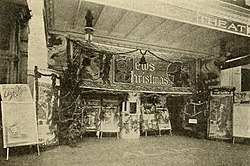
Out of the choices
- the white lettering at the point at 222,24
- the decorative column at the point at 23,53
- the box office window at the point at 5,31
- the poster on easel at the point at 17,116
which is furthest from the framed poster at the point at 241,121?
the box office window at the point at 5,31

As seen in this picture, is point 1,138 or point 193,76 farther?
point 193,76

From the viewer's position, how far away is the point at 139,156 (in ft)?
7.84

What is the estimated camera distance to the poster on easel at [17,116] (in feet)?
6.28

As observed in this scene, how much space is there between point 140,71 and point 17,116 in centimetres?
201

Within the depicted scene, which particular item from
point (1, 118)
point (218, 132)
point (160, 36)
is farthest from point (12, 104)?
point (218, 132)

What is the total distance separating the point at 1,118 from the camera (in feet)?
6.77

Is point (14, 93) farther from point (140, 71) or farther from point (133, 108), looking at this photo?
point (133, 108)

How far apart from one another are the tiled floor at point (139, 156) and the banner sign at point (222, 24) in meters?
1.31

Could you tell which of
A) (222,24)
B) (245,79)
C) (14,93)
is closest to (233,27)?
(222,24)

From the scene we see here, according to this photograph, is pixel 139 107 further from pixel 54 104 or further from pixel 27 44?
pixel 27 44

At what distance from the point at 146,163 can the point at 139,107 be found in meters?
1.71

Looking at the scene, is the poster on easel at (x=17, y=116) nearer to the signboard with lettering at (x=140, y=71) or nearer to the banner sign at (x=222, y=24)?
the signboard with lettering at (x=140, y=71)

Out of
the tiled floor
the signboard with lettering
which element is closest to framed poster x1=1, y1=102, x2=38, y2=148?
the tiled floor

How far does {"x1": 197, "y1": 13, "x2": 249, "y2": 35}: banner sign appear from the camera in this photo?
2090 mm
